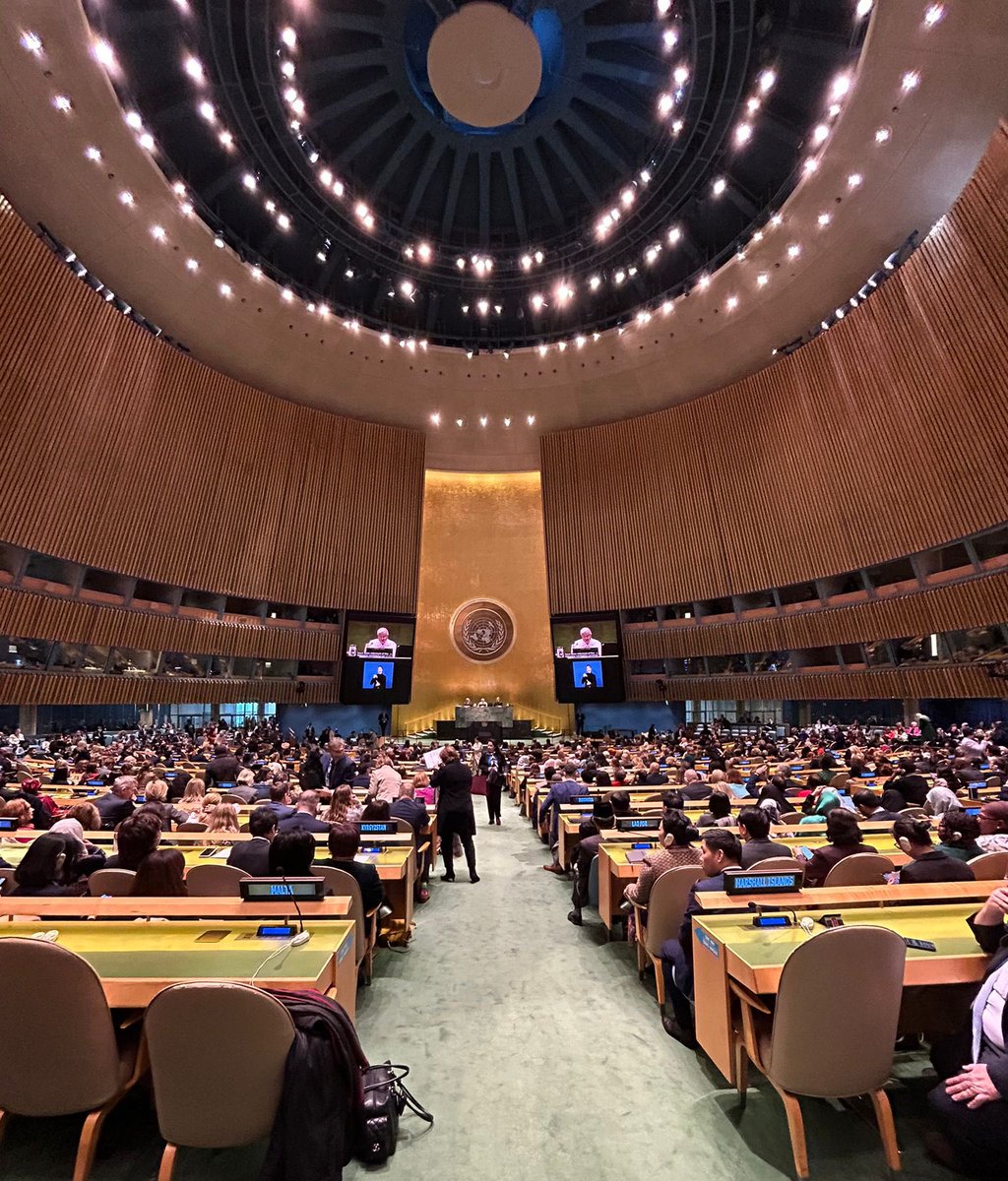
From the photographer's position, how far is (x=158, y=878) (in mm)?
3141

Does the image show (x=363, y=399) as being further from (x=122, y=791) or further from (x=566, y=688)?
(x=122, y=791)

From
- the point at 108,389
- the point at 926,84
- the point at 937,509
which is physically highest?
the point at 926,84

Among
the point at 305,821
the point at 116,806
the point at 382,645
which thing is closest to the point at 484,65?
the point at 382,645

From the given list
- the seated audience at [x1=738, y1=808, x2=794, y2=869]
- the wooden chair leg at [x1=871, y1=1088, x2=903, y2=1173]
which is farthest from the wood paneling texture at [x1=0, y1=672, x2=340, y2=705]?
the wooden chair leg at [x1=871, y1=1088, x2=903, y2=1173]

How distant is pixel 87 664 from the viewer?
15562 millimetres

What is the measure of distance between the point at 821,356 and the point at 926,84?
5666mm

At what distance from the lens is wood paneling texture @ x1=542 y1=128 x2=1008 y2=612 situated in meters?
12.5

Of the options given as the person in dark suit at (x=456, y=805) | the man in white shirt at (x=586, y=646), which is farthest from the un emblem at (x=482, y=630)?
the person in dark suit at (x=456, y=805)

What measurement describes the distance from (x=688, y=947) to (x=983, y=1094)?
1303 millimetres

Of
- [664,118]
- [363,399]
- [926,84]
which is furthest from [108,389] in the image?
[926,84]

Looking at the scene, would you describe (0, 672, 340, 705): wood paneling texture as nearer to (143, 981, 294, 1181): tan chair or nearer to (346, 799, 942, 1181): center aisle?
(346, 799, 942, 1181): center aisle

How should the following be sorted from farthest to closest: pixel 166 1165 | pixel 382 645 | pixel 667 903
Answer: pixel 382 645, pixel 667 903, pixel 166 1165

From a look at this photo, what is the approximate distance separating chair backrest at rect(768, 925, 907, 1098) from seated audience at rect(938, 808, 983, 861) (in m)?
1.98

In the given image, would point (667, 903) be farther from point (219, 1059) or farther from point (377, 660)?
point (377, 660)
